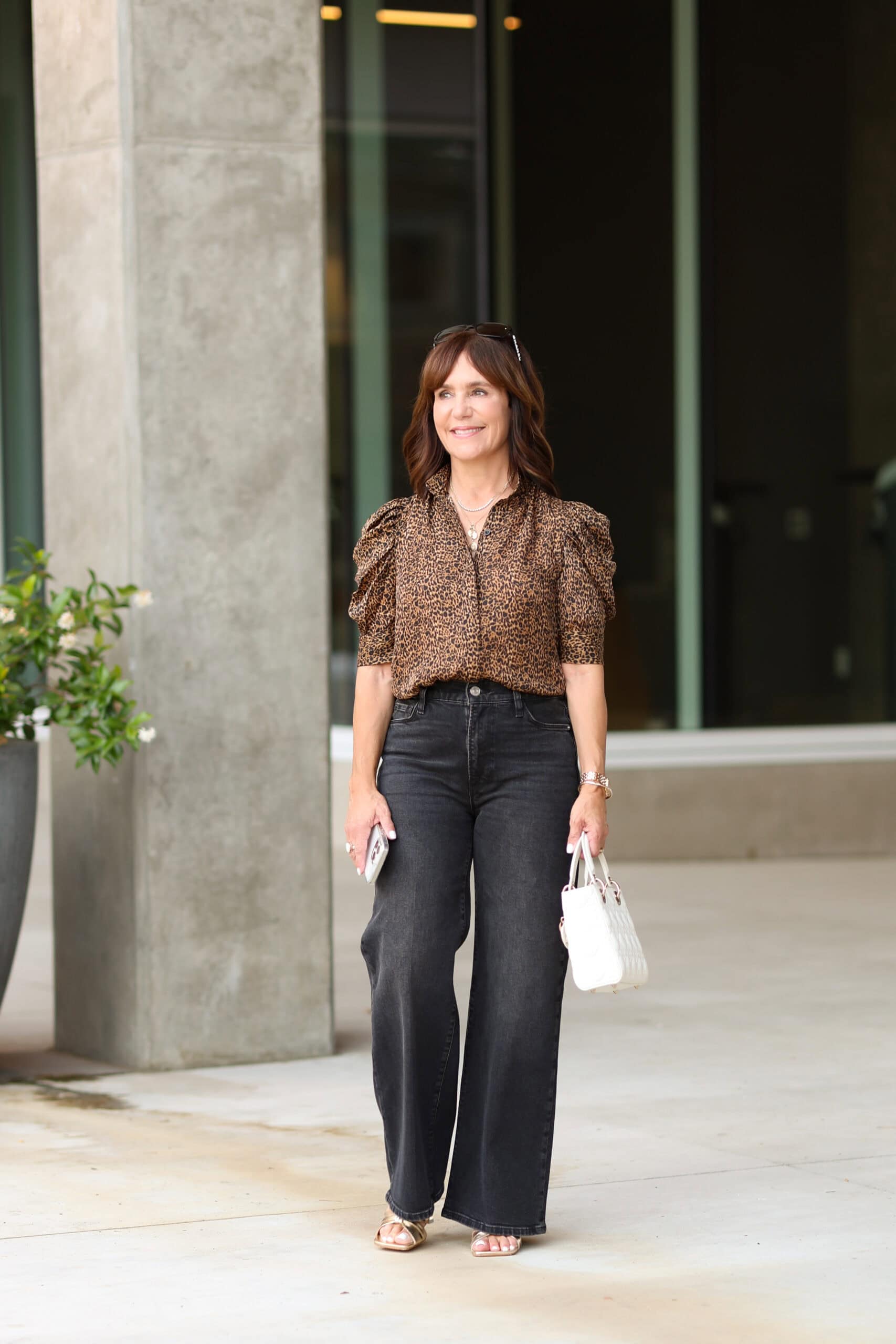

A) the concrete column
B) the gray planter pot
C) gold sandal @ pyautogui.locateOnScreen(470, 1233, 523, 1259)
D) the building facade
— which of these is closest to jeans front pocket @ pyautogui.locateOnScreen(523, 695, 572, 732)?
gold sandal @ pyautogui.locateOnScreen(470, 1233, 523, 1259)

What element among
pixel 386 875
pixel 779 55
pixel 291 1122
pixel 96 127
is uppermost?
pixel 779 55

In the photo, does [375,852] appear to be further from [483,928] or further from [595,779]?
[595,779]

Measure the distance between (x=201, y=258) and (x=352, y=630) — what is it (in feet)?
20.1

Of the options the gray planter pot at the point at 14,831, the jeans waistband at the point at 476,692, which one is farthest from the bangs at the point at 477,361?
the gray planter pot at the point at 14,831

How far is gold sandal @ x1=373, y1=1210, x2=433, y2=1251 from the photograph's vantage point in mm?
4211

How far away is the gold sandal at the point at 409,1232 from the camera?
4.21 meters

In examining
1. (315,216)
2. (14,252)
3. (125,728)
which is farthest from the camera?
(14,252)

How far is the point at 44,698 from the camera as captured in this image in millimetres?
5984

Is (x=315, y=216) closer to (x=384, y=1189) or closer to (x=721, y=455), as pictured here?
(x=384, y=1189)

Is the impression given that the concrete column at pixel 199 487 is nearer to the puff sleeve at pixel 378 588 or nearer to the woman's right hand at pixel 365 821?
the puff sleeve at pixel 378 588

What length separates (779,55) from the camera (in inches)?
460

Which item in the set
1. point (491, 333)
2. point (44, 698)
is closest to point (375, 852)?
point (491, 333)

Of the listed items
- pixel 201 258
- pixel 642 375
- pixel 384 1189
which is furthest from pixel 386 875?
pixel 642 375

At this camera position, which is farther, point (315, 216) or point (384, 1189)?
point (315, 216)
